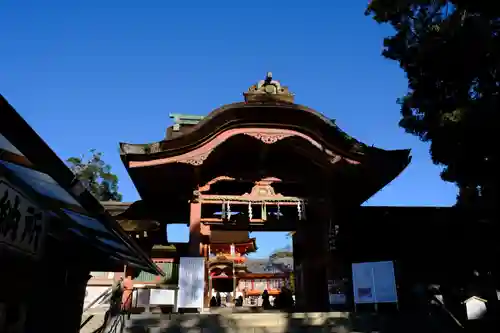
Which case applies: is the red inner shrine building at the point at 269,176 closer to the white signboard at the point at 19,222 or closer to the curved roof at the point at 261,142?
the curved roof at the point at 261,142

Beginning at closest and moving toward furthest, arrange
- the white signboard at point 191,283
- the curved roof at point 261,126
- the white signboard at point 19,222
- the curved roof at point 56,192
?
the curved roof at point 56,192 → the white signboard at point 19,222 → the white signboard at point 191,283 → the curved roof at point 261,126

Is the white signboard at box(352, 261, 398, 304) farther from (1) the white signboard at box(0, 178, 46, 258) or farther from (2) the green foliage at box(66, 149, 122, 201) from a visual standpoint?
(2) the green foliage at box(66, 149, 122, 201)

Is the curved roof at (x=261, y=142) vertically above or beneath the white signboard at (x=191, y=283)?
above

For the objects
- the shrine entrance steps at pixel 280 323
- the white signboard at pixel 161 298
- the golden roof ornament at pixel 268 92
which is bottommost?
the shrine entrance steps at pixel 280 323

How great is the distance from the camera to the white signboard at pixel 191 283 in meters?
9.64

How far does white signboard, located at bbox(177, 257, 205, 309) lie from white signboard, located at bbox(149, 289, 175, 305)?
30 cm

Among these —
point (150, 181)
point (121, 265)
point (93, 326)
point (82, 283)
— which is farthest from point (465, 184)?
point (93, 326)

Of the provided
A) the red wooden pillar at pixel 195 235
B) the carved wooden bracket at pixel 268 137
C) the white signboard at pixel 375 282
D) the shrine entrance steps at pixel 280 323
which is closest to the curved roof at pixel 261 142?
the carved wooden bracket at pixel 268 137

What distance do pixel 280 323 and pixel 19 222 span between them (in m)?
6.11

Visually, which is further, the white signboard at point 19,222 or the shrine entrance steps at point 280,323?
the shrine entrance steps at point 280,323

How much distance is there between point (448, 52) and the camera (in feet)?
25.0

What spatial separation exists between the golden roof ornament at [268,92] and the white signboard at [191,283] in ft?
15.3

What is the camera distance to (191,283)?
9.74m

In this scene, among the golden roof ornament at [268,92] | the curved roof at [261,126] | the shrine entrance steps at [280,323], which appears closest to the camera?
the shrine entrance steps at [280,323]
